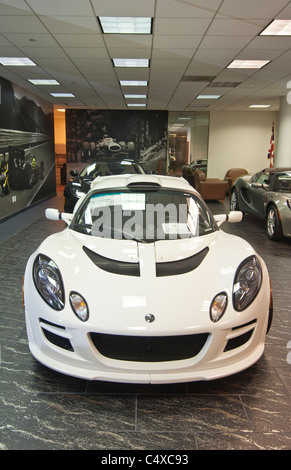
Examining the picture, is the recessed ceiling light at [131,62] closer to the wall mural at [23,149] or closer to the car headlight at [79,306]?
the wall mural at [23,149]

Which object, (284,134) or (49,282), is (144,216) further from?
(284,134)

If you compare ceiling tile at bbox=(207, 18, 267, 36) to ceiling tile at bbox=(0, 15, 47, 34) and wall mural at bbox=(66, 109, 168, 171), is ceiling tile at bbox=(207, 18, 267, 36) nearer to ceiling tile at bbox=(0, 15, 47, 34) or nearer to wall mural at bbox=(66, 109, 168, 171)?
ceiling tile at bbox=(0, 15, 47, 34)

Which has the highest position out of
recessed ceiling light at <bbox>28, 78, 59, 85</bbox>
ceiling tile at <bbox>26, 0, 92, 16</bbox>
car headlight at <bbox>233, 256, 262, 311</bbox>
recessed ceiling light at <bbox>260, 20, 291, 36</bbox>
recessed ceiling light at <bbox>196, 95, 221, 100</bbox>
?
recessed ceiling light at <bbox>260, 20, 291, 36</bbox>

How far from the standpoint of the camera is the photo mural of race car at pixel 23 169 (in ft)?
27.1

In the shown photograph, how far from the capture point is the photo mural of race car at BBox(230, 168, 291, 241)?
5.44 metres

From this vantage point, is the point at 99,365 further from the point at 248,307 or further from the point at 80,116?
the point at 80,116

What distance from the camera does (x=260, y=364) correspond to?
2293mm

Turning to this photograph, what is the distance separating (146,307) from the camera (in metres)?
1.76

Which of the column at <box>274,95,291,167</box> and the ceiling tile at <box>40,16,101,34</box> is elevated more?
the ceiling tile at <box>40,16,101,34</box>

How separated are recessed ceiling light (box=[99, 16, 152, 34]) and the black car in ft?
8.08

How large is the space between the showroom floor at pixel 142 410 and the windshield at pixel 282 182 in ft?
12.7

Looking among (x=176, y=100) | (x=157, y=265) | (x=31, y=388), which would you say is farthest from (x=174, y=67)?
(x=31, y=388)

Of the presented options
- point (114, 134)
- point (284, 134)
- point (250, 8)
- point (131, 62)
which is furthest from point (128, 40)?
point (114, 134)

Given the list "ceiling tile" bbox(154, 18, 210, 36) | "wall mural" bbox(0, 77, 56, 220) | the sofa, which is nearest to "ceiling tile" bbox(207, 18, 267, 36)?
"ceiling tile" bbox(154, 18, 210, 36)
